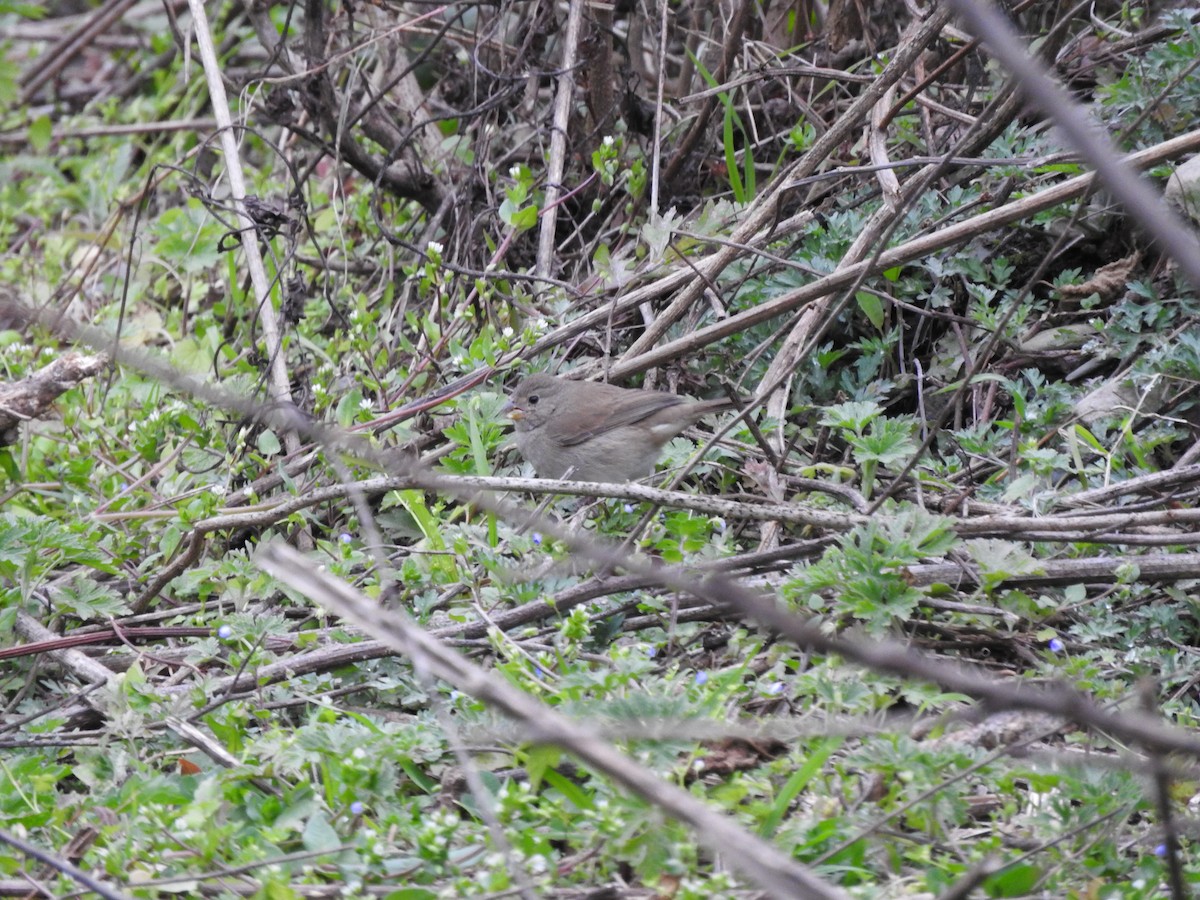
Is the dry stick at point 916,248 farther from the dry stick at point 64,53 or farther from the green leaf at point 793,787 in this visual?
the dry stick at point 64,53

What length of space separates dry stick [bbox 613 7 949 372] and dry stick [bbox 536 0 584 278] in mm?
822

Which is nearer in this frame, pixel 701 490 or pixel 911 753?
pixel 911 753

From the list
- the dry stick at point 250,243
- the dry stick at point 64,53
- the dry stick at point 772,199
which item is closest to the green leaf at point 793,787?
the dry stick at point 772,199

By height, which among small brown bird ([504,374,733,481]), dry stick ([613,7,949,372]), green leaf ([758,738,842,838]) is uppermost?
dry stick ([613,7,949,372])


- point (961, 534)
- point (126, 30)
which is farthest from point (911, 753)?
point (126, 30)

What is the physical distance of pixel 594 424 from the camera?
15.4 feet

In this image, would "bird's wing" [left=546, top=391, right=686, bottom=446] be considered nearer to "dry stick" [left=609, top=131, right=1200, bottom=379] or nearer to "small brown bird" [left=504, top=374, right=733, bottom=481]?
"small brown bird" [left=504, top=374, right=733, bottom=481]

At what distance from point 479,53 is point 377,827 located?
4.26m

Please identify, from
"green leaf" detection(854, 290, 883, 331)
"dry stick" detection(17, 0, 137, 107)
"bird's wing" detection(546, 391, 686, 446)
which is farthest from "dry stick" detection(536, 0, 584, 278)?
"dry stick" detection(17, 0, 137, 107)

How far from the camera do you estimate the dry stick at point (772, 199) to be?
4480 mm

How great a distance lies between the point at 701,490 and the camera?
14.5 feet

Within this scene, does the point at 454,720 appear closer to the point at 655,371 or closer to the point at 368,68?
the point at 655,371

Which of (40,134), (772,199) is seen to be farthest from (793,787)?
(40,134)

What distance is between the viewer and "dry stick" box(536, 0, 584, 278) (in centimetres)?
546
